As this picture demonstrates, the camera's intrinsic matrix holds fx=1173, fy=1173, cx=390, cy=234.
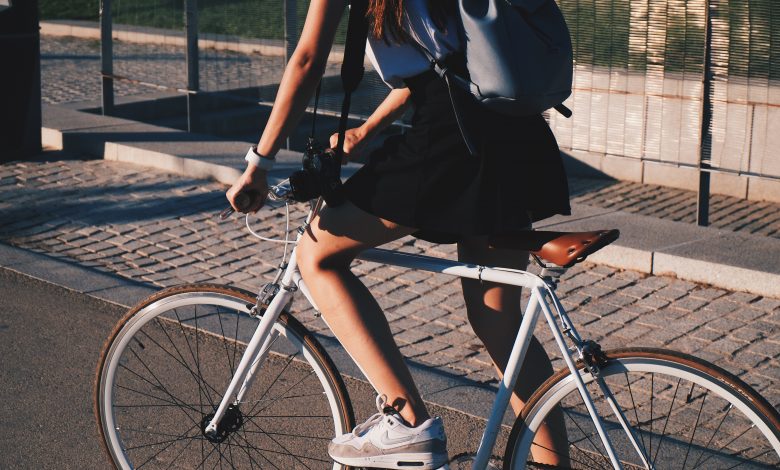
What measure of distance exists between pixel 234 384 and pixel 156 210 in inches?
177

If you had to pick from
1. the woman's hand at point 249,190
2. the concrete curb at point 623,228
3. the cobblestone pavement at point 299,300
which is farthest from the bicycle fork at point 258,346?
the concrete curb at point 623,228

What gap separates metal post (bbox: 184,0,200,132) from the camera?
991cm

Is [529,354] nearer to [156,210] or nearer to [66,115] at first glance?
[156,210]

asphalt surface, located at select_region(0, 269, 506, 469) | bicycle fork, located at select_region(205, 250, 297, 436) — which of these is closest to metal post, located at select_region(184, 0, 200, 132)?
asphalt surface, located at select_region(0, 269, 506, 469)

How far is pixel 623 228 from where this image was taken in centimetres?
660

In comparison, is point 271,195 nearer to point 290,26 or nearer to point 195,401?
point 195,401

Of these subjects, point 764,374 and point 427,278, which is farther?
point 427,278

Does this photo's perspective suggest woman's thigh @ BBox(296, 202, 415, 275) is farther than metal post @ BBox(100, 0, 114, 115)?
No

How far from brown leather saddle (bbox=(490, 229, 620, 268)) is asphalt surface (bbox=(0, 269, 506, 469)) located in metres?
1.35

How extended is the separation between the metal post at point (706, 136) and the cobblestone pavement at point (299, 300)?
126 centimetres

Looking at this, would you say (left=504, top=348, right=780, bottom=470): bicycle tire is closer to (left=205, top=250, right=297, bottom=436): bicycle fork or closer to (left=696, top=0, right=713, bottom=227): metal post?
(left=205, top=250, right=297, bottom=436): bicycle fork

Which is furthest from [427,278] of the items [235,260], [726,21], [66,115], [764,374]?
[66,115]

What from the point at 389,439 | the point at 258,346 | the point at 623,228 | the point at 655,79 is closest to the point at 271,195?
the point at 258,346

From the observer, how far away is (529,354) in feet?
10.1
